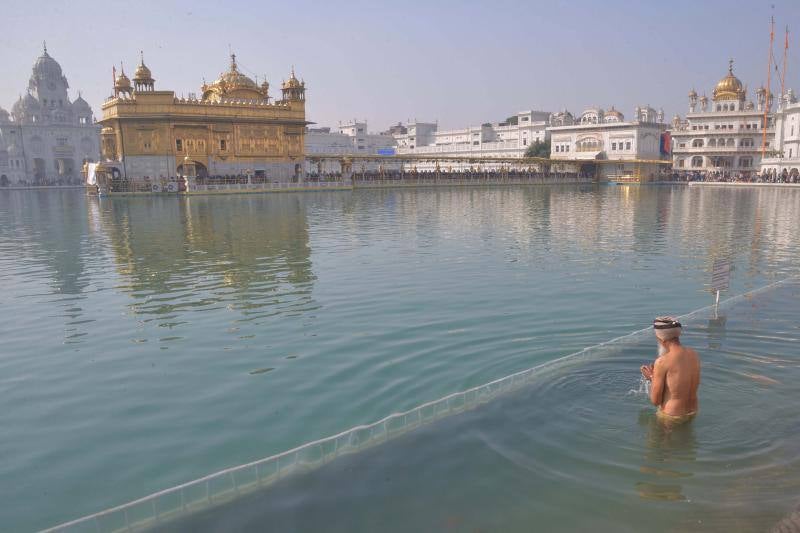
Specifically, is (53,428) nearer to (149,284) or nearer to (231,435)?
(231,435)

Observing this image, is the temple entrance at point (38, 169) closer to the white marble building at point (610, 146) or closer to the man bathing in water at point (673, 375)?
the white marble building at point (610, 146)

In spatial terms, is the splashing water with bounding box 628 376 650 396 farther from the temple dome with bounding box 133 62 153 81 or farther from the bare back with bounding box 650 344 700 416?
the temple dome with bounding box 133 62 153 81

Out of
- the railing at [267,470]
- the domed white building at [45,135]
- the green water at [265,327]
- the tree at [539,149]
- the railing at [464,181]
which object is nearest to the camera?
the railing at [267,470]

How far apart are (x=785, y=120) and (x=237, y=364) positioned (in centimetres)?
8036

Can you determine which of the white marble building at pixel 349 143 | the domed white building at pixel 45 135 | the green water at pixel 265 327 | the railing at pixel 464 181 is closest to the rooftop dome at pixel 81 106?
the domed white building at pixel 45 135

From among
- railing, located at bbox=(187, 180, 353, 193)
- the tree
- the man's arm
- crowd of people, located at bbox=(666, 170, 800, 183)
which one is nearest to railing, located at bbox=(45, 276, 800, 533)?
the man's arm

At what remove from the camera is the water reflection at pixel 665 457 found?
4.77 meters

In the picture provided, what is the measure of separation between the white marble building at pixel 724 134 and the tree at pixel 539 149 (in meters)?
17.0

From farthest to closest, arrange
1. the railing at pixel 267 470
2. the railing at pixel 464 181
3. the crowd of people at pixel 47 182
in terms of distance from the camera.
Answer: the crowd of people at pixel 47 182 → the railing at pixel 464 181 → the railing at pixel 267 470

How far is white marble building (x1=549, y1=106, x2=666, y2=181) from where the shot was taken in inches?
3029

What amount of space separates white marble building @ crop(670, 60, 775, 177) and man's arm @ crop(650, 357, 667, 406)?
79.9 metres

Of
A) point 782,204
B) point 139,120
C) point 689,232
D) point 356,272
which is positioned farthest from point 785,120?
point 356,272

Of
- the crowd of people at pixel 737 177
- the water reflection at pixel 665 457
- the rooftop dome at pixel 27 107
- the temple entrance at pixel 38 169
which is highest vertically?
the rooftop dome at pixel 27 107

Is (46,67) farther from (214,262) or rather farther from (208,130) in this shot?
(214,262)
